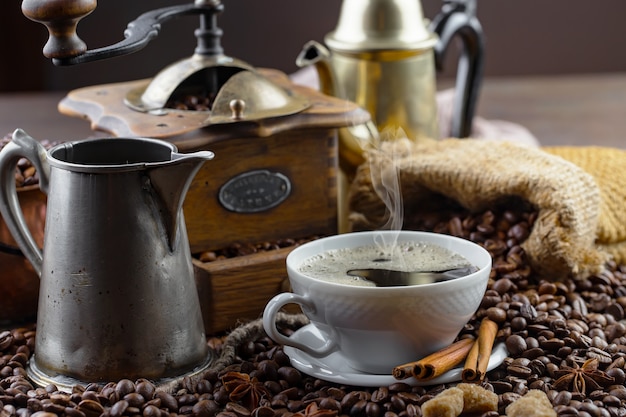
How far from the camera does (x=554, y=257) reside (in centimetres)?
133

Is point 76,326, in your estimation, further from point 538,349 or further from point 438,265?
point 538,349

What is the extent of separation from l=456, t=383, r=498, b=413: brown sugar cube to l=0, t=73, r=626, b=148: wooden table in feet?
4.50

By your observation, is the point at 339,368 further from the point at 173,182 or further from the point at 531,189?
the point at 531,189

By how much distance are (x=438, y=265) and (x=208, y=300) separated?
1.05ft

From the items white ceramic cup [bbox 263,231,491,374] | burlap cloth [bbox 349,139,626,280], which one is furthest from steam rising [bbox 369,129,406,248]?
white ceramic cup [bbox 263,231,491,374]

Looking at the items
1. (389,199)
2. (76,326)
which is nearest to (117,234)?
(76,326)

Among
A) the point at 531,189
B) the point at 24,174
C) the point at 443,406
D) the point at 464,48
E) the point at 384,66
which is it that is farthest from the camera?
the point at 464,48

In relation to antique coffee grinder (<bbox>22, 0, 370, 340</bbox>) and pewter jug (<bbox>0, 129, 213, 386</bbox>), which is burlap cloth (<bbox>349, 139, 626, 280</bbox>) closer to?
antique coffee grinder (<bbox>22, 0, 370, 340</bbox>)

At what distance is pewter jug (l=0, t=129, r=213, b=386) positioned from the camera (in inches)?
40.4

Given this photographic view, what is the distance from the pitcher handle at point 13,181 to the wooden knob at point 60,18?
0.35ft

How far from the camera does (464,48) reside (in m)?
1.89

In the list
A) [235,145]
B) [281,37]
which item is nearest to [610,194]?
[235,145]

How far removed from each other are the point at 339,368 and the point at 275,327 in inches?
3.6

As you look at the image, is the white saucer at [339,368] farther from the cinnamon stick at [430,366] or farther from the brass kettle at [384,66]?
the brass kettle at [384,66]
